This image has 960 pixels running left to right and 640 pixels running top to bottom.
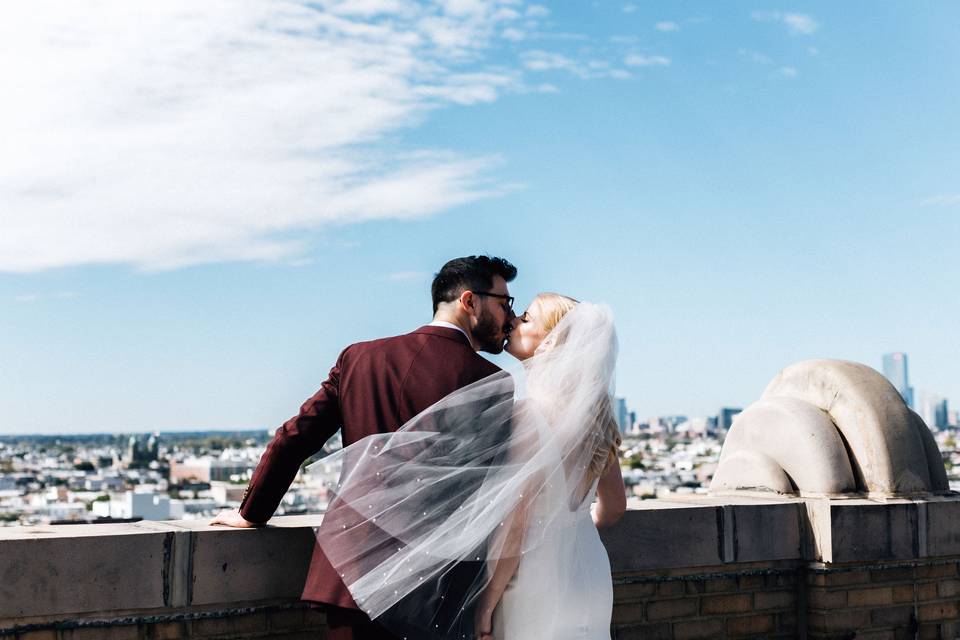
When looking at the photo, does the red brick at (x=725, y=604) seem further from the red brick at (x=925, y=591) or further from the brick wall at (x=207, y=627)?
the brick wall at (x=207, y=627)

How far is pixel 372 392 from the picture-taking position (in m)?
3.87

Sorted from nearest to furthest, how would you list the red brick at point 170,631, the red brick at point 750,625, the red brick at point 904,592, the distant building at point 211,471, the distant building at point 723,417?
1. the red brick at point 170,631
2. the red brick at point 750,625
3. the red brick at point 904,592
4. the distant building at point 211,471
5. the distant building at point 723,417

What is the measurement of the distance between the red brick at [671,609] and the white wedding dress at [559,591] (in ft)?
5.42

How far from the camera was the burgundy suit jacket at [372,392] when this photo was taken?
150 inches

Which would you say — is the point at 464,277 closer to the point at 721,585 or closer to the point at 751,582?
the point at 721,585

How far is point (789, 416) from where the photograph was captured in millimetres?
6586

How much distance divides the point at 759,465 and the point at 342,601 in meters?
3.55

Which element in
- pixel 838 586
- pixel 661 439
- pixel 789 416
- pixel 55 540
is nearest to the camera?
pixel 55 540

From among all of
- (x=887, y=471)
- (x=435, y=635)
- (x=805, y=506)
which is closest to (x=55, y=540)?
(x=435, y=635)

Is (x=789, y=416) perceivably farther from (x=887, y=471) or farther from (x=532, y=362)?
(x=532, y=362)

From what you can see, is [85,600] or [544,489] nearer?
[544,489]

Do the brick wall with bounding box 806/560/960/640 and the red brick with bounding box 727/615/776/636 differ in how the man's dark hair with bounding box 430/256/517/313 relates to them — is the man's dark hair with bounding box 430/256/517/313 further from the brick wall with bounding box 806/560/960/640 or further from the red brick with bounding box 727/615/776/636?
the brick wall with bounding box 806/560/960/640

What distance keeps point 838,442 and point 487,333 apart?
128 inches

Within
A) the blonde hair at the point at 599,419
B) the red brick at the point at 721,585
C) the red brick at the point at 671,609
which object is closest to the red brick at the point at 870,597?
the red brick at the point at 721,585
